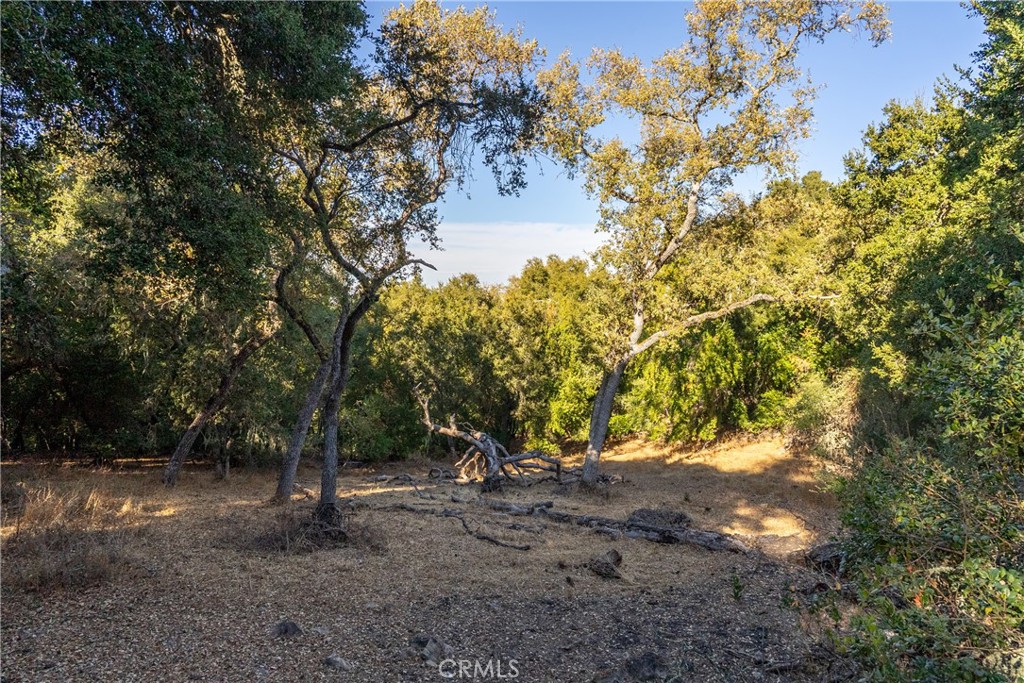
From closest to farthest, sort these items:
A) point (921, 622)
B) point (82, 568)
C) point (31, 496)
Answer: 1. point (921, 622)
2. point (82, 568)
3. point (31, 496)

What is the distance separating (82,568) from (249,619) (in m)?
2.06

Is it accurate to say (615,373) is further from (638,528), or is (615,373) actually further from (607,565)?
(607,565)

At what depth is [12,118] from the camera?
221 inches

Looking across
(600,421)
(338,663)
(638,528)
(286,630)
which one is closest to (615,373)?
(600,421)

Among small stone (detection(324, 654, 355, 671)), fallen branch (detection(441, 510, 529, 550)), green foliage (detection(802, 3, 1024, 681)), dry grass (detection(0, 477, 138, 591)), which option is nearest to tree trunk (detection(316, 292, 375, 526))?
fallen branch (detection(441, 510, 529, 550))

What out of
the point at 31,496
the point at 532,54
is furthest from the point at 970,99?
the point at 31,496

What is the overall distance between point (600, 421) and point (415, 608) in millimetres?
10860

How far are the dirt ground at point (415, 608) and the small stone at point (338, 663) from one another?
0.06 feet

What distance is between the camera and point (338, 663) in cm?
513

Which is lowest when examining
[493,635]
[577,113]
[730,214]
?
[493,635]

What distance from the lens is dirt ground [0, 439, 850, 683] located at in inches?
202

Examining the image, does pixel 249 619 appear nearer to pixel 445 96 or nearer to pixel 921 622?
pixel 921 622

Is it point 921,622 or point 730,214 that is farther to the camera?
point 730,214

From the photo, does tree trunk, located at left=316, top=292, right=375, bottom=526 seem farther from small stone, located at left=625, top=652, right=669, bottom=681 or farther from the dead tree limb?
the dead tree limb
